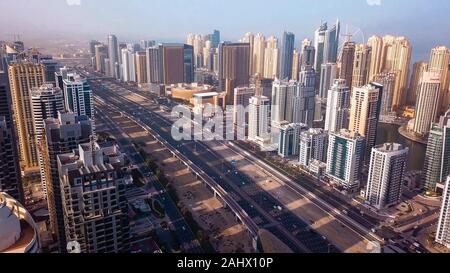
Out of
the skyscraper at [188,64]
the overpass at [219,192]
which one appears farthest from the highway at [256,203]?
the skyscraper at [188,64]

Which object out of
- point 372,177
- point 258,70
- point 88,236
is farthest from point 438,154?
point 258,70

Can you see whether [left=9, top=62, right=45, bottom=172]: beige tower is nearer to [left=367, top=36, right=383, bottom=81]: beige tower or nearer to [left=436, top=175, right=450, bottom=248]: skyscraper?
[left=436, top=175, right=450, bottom=248]: skyscraper

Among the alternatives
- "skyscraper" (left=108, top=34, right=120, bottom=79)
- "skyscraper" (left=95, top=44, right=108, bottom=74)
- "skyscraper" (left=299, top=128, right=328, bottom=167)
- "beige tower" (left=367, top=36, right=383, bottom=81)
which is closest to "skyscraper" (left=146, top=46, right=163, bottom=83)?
"skyscraper" (left=108, top=34, right=120, bottom=79)

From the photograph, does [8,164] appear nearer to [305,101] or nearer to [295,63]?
[305,101]

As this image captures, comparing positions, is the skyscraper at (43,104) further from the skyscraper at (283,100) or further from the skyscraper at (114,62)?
the skyscraper at (114,62)
